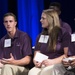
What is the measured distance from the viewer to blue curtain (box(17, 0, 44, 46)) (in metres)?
4.67

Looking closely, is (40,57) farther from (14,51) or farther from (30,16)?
(30,16)

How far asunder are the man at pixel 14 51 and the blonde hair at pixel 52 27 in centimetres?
37

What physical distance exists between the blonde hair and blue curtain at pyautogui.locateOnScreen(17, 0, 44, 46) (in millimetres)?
1391

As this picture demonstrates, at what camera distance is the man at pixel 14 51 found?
10.9 feet

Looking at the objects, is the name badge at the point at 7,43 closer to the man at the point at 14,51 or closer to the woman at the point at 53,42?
the man at the point at 14,51

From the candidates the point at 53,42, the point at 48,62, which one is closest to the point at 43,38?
the point at 53,42

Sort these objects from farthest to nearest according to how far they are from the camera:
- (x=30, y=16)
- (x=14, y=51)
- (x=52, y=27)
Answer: (x=30, y=16)
(x=14, y=51)
(x=52, y=27)

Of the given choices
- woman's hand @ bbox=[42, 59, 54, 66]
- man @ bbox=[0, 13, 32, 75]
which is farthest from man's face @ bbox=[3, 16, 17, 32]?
woman's hand @ bbox=[42, 59, 54, 66]

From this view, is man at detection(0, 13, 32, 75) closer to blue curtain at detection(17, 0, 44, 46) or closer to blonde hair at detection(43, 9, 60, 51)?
blonde hair at detection(43, 9, 60, 51)

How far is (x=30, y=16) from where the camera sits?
4.71 metres

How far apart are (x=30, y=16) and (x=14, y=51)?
4.45 ft

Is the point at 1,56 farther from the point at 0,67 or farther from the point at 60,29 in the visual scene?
the point at 60,29

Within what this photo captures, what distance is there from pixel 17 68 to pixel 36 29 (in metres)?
1.51

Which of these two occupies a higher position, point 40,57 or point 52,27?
point 52,27
